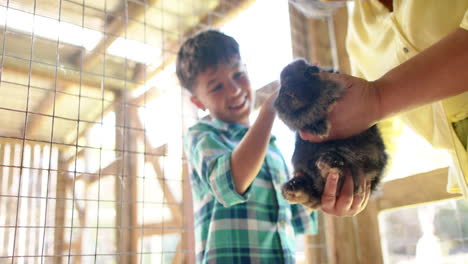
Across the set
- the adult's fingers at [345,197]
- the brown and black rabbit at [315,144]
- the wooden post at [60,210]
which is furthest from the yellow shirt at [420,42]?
the wooden post at [60,210]

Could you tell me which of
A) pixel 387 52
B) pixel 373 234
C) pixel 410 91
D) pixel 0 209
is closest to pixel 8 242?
pixel 0 209

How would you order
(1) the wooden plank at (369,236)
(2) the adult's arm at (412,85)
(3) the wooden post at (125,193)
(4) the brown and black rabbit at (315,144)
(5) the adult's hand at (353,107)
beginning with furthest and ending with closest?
(1) the wooden plank at (369,236) → (3) the wooden post at (125,193) → (4) the brown and black rabbit at (315,144) → (5) the adult's hand at (353,107) → (2) the adult's arm at (412,85)

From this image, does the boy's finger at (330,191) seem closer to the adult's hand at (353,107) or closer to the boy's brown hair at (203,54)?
the adult's hand at (353,107)

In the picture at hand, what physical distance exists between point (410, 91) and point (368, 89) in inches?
3.8

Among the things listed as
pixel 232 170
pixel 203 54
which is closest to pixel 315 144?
pixel 232 170

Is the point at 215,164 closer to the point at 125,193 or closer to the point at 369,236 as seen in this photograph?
the point at 125,193

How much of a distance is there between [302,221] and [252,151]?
545mm

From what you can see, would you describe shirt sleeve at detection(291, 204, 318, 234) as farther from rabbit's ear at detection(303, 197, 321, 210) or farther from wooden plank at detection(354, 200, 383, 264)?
rabbit's ear at detection(303, 197, 321, 210)

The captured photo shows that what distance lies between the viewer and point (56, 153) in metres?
1.32

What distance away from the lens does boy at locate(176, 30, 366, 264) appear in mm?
1251

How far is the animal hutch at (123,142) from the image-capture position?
1.26 metres

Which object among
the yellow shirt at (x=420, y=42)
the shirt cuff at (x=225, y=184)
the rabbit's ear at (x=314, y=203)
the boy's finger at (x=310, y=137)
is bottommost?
the rabbit's ear at (x=314, y=203)

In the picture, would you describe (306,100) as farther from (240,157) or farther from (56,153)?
(56,153)

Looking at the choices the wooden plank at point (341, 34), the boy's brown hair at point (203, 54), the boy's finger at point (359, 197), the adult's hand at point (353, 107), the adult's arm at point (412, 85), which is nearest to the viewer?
the adult's arm at point (412, 85)
